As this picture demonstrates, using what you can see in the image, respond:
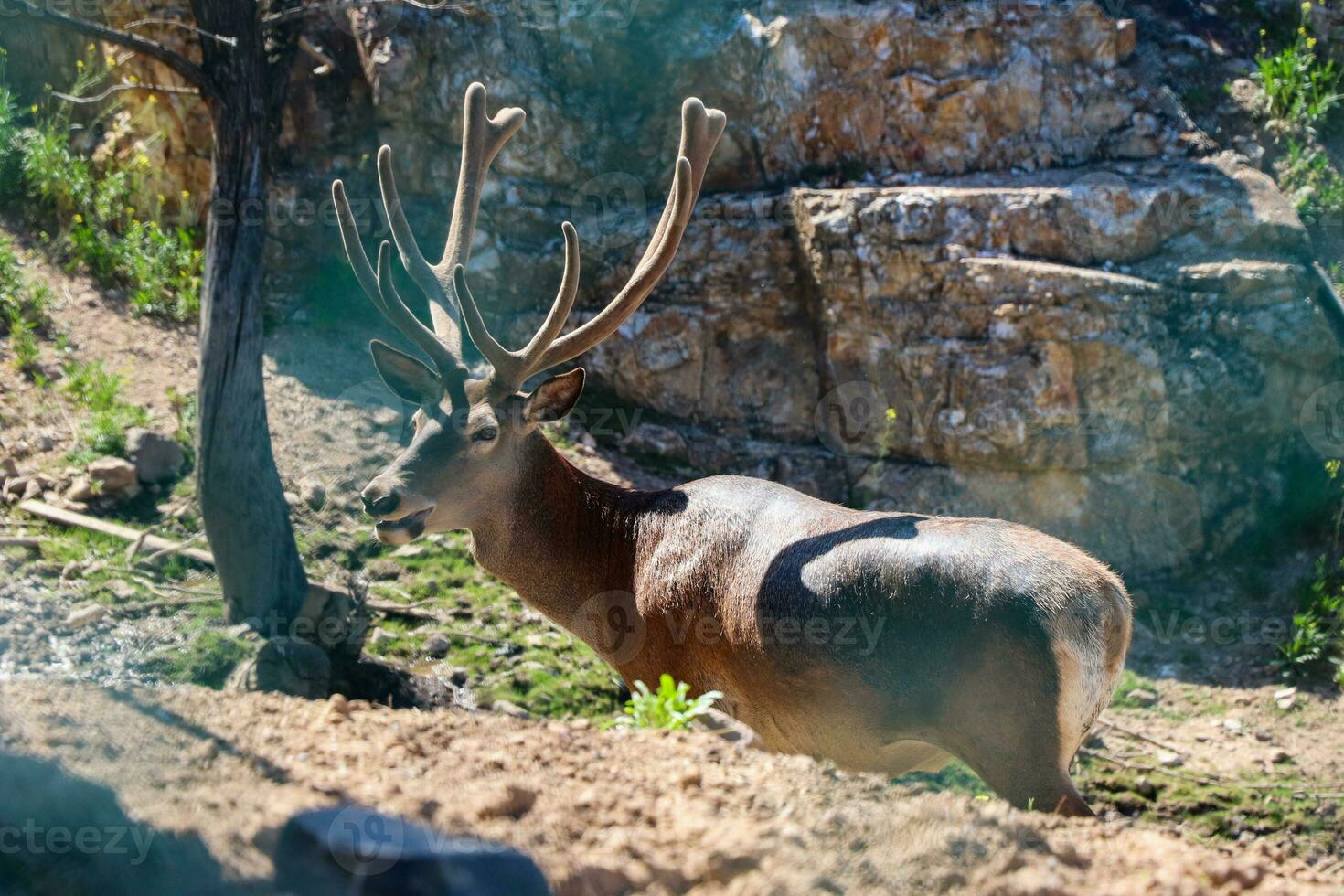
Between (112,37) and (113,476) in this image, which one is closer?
(112,37)

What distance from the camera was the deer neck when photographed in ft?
18.8

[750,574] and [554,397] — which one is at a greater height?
[554,397]

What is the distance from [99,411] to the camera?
8094 millimetres

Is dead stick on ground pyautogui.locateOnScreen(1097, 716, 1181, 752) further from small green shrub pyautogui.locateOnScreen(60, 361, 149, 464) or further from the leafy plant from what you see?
small green shrub pyautogui.locateOnScreen(60, 361, 149, 464)

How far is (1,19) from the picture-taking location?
36.2ft

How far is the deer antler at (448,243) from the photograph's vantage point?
5.76 metres

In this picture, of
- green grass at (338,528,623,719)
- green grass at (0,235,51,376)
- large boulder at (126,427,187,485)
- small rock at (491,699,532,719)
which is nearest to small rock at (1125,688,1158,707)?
green grass at (338,528,623,719)

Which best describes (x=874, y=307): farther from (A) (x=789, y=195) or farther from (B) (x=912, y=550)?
(B) (x=912, y=550)

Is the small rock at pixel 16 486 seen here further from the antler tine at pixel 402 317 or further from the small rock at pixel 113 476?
the antler tine at pixel 402 317

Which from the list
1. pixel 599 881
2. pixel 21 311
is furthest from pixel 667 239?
pixel 21 311

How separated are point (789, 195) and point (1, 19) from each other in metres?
7.80

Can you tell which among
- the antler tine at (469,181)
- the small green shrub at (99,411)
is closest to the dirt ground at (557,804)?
the antler tine at (469,181)

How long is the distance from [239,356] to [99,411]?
6.62ft

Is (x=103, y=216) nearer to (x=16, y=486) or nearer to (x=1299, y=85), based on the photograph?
(x=16, y=486)
